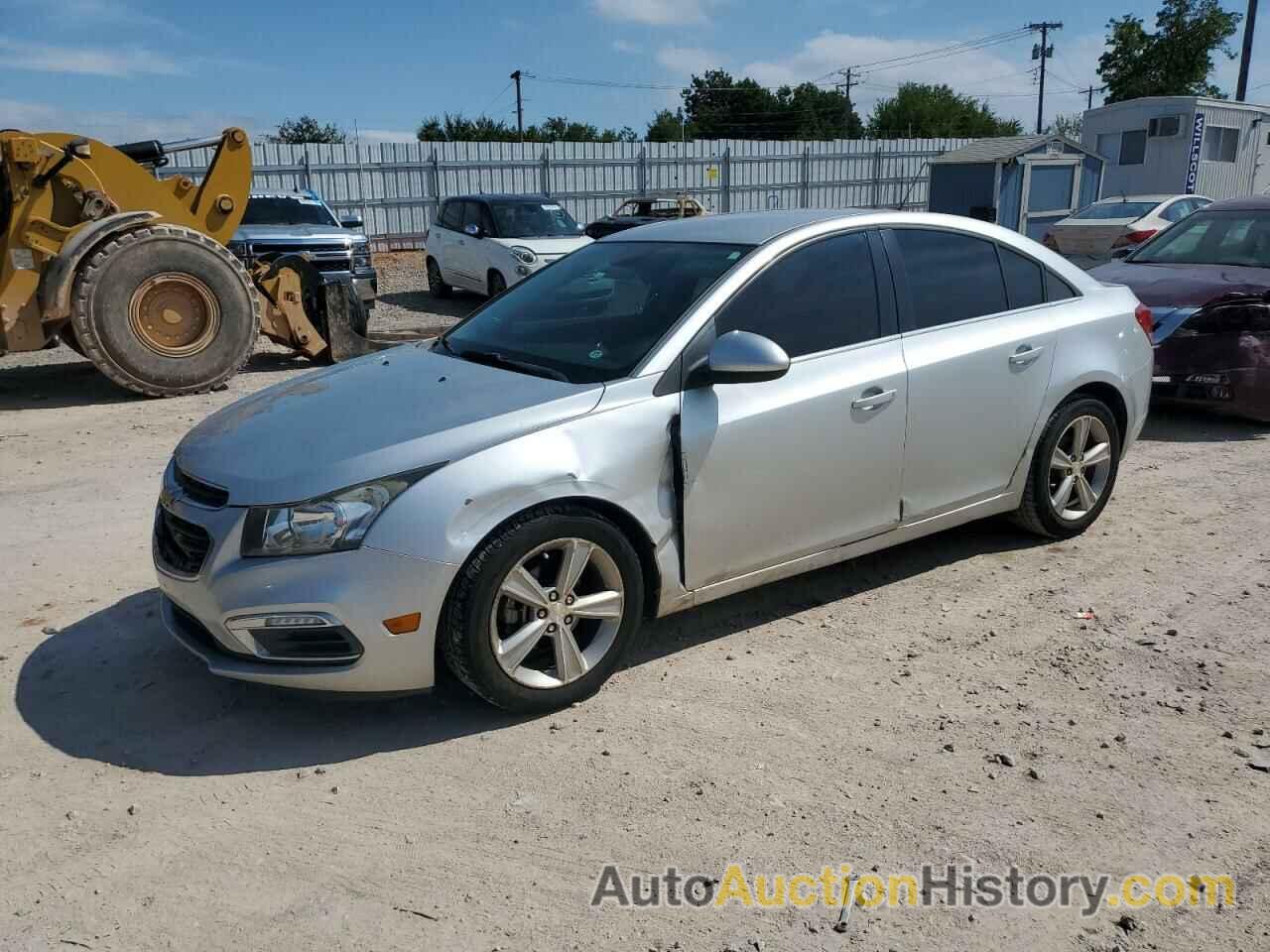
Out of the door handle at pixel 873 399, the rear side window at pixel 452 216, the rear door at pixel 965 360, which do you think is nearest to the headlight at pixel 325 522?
the door handle at pixel 873 399

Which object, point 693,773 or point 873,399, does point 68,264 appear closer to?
point 873,399

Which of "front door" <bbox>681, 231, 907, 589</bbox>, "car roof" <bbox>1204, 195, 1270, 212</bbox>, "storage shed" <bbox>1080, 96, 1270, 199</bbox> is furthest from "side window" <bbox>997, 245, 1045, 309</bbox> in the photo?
"storage shed" <bbox>1080, 96, 1270, 199</bbox>

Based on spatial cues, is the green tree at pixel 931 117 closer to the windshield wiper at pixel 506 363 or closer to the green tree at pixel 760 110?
the green tree at pixel 760 110

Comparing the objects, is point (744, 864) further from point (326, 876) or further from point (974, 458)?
point (974, 458)

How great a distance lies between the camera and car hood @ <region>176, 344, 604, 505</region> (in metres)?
3.36

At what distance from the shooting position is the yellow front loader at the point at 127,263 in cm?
884

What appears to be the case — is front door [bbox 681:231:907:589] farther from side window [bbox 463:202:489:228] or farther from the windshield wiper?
side window [bbox 463:202:489:228]

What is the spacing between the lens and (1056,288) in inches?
204

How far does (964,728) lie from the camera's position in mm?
3604

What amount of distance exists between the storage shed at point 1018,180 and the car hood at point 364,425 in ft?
69.7

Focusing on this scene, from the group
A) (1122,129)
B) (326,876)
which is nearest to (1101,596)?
(326,876)

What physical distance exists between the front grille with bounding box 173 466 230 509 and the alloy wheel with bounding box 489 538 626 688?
0.98m

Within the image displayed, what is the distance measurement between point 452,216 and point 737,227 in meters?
13.4

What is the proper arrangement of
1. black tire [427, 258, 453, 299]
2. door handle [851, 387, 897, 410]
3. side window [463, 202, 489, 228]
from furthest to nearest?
1. black tire [427, 258, 453, 299]
2. side window [463, 202, 489, 228]
3. door handle [851, 387, 897, 410]
